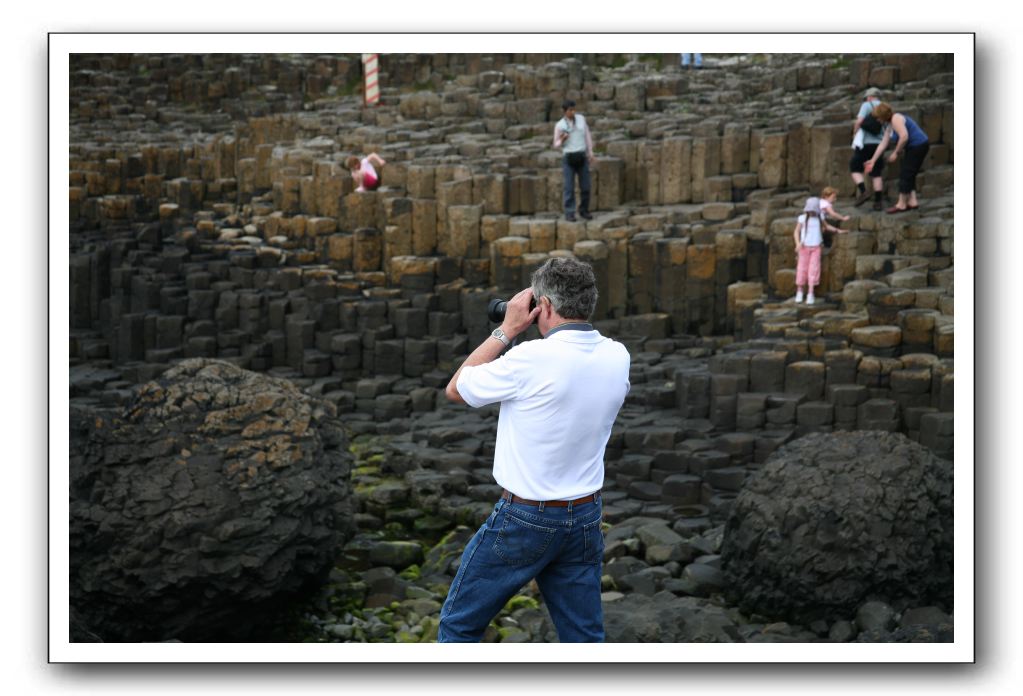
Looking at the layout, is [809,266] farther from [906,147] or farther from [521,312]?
[521,312]

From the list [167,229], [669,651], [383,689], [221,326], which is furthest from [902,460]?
[167,229]

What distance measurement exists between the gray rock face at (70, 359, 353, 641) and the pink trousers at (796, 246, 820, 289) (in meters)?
5.80

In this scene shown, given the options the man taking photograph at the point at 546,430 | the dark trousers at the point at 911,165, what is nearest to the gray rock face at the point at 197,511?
the man taking photograph at the point at 546,430

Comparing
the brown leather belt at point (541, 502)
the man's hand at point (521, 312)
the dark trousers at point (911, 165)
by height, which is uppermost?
the dark trousers at point (911, 165)

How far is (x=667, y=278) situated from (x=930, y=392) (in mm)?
3624

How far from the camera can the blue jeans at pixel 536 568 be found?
17.5ft

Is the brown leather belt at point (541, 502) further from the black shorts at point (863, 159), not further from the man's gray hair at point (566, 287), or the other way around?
the black shorts at point (863, 159)

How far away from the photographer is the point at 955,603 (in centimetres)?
715

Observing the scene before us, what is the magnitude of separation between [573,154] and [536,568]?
9.30 meters

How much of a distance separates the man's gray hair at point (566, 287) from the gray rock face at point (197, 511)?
3494 mm

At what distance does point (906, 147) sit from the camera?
12836mm

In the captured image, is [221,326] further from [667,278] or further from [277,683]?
[277,683]

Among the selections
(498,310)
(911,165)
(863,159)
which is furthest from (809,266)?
(498,310)

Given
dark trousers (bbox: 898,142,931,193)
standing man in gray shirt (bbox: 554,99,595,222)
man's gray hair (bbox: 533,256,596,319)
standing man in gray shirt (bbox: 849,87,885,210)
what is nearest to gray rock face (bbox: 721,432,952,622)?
man's gray hair (bbox: 533,256,596,319)
